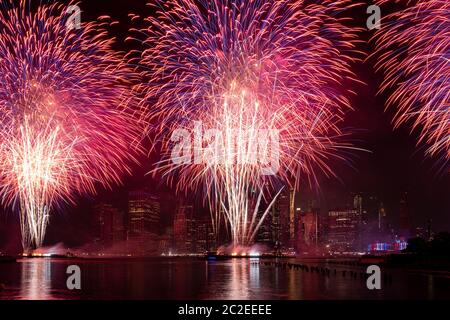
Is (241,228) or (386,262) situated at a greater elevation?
(241,228)
